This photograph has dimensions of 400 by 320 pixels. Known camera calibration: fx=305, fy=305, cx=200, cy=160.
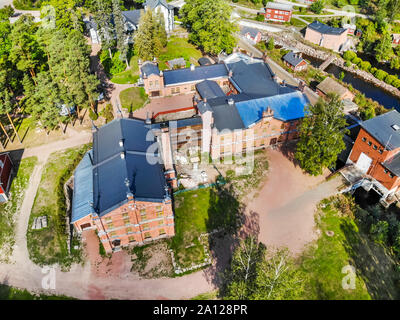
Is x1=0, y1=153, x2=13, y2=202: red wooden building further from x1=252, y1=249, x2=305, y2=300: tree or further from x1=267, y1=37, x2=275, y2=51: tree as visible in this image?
x1=267, y1=37, x2=275, y2=51: tree

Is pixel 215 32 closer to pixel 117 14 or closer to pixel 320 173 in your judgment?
pixel 117 14

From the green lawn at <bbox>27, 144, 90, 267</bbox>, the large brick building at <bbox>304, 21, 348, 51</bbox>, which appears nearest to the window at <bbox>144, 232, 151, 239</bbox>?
the green lawn at <bbox>27, 144, 90, 267</bbox>

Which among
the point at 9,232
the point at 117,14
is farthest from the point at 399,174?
the point at 117,14

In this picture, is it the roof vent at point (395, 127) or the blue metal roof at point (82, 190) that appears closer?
the blue metal roof at point (82, 190)

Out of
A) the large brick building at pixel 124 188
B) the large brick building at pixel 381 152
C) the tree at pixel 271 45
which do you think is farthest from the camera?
the tree at pixel 271 45

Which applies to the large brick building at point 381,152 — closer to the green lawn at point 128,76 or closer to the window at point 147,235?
the window at point 147,235

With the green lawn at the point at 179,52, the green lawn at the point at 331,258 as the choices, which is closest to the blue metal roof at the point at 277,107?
the green lawn at the point at 331,258

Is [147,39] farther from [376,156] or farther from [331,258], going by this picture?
[331,258]

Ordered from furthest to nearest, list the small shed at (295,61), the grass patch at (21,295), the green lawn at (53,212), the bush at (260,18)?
the bush at (260,18) < the small shed at (295,61) < the green lawn at (53,212) < the grass patch at (21,295)
